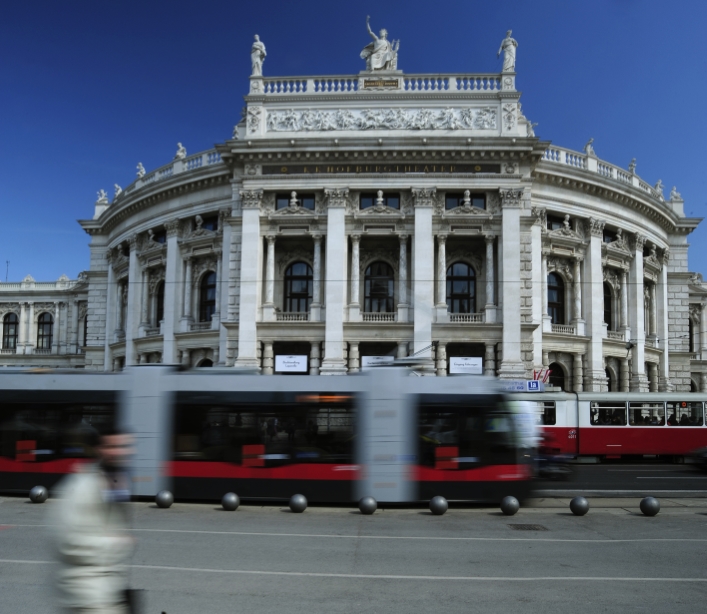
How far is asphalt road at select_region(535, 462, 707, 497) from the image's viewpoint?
69.2ft

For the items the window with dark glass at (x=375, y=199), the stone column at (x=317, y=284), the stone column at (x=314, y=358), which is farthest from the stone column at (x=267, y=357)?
the window with dark glass at (x=375, y=199)

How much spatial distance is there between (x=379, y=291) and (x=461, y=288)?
504cm

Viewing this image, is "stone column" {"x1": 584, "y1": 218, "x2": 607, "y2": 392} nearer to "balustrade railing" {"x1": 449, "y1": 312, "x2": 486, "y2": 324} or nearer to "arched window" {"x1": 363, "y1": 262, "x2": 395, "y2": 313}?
"balustrade railing" {"x1": 449, "y1": 312, "x2": 486, "y2": 324}

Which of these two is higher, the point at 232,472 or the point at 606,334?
the point at 606,334

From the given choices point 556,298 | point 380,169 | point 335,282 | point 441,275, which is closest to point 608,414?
point 441,275

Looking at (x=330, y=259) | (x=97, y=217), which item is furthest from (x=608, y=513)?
(x=97, y=217)

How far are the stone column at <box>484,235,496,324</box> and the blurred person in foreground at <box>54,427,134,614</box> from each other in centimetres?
3794

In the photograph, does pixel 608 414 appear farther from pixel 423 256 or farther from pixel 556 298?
pixel 556 298

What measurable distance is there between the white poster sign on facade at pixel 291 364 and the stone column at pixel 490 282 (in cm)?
1098

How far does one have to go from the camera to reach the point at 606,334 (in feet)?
156

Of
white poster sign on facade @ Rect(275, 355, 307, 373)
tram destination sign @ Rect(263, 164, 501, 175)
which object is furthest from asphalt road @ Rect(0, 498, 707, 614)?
tram destination sign @ Rect(263, 164, 501, 175)

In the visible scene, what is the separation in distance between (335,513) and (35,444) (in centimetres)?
818

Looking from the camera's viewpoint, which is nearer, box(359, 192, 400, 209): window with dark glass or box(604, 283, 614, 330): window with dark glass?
box(359, 192, 400, 209): window with dark glass

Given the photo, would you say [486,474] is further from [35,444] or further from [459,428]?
[35,444]
